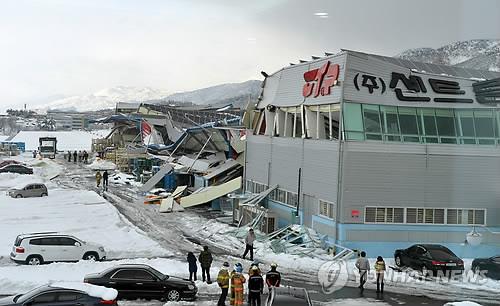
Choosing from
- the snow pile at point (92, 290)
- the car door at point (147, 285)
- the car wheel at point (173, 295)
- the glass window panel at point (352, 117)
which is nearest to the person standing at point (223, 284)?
the car wheel at point (173, 295)

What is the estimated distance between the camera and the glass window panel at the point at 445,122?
391 inches

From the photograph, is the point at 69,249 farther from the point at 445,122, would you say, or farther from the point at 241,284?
the point at 445,122

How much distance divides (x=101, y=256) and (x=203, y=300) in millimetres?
3036

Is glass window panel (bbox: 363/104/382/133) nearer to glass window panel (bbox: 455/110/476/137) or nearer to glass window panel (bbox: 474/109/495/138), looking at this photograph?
glass window panel (bbox: 455/110/476/137)

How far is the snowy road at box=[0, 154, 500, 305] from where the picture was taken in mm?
7453

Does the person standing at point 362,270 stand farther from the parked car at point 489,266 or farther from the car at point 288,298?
the car at point 288,298

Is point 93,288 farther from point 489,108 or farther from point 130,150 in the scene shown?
point 130,150

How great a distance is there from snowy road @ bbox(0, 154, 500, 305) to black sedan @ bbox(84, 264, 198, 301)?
176mm

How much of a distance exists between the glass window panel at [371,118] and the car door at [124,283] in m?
5.82

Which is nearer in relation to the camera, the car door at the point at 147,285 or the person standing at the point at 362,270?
the car door at the point at 147,285

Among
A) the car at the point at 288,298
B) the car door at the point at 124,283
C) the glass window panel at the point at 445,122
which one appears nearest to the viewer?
the car at the point at 288,298

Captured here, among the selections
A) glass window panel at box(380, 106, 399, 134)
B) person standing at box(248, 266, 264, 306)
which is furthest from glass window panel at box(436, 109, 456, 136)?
person standing at box(248, 266, 264, 306)

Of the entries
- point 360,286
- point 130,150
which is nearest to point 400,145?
point 360,286

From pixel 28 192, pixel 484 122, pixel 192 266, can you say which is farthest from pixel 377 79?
pixel 28 192
